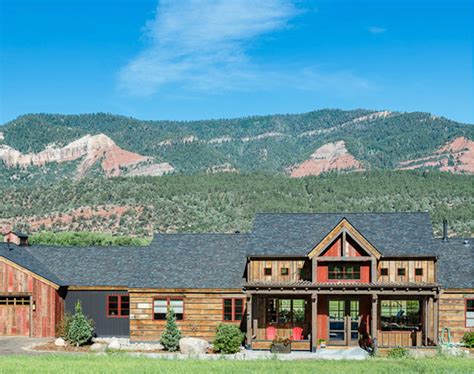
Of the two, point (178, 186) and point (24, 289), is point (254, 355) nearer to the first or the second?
point (24, 289)

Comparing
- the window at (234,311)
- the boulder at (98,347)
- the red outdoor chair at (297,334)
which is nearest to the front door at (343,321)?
the red outdoor chair at (297,334)

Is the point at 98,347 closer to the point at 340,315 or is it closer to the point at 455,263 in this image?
the point at 340,315

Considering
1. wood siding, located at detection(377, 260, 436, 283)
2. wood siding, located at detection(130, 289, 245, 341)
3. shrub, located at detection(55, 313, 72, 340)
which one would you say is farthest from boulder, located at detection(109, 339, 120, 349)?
wood siding, located at detection(377, 260, 436, 283)

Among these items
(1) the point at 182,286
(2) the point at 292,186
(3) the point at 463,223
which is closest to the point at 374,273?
(1) the point at 182,286

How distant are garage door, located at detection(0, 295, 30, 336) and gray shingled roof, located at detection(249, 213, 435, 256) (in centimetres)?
1268

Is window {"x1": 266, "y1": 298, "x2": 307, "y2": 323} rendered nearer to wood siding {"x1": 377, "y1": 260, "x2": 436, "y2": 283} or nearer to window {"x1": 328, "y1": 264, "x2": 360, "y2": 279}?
window {"x1": 328, "y1": 264, "x2": 360, "y2": 279}

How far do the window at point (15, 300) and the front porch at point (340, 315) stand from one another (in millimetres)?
12304

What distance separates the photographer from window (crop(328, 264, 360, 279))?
3612cm

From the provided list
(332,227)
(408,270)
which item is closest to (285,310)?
(332,227)

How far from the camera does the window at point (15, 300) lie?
132ft

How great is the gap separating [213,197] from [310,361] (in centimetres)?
8607

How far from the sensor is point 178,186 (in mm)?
121875

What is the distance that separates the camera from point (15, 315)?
132 feet

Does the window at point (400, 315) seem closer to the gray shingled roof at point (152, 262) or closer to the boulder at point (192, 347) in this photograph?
the gray shingled roof at point (152, 262)
